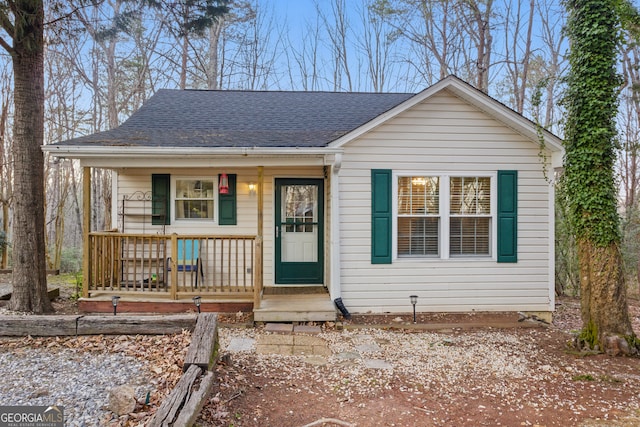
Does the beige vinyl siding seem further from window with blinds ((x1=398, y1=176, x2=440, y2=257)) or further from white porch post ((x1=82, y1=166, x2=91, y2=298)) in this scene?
white porch post ((x1=82, y1=166, x2=91, y2=298))

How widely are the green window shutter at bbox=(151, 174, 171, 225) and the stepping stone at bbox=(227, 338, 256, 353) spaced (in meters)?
3.11

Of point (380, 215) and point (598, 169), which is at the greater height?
point (598, 169)

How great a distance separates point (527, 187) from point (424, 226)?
1.79 meters

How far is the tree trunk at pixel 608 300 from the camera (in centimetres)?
448

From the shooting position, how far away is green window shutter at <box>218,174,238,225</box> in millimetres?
7078

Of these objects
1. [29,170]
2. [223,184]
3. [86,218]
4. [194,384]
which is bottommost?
[194,384]

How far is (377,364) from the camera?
4277mm

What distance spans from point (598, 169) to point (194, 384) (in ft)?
16.0

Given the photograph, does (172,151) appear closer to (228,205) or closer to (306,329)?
(228,205)

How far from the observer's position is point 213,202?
7.15 metres

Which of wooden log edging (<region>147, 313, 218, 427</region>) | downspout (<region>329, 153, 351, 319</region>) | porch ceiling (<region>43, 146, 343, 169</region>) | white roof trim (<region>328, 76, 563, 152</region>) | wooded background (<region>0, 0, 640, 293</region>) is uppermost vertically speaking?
wooded background (<region>0, 0, 640, 293</region>)
